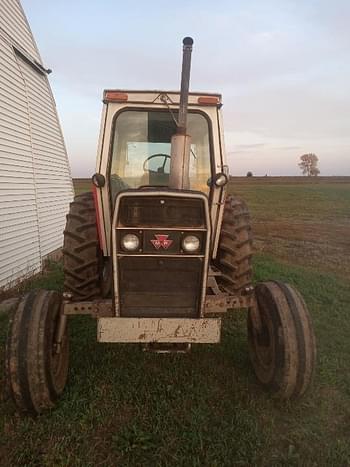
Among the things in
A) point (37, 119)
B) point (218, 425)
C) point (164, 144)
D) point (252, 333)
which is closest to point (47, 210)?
point (37, 119)

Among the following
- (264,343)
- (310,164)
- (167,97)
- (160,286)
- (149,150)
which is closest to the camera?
(160,286)

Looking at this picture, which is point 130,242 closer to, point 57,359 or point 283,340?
point 57,359

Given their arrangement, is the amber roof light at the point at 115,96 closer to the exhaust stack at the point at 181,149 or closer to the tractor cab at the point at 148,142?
the tractor cab at the point at 148,142

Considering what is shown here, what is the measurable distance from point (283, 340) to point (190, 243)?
41.8 inches

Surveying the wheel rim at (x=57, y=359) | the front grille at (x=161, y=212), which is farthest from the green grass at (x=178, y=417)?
the front grille at (x=161, y=212)

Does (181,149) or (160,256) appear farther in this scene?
(181,149)

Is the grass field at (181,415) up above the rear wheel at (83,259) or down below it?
below

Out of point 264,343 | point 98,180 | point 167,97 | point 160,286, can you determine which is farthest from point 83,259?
point 264,343

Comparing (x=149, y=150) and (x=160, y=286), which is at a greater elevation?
(x=149, y=150)

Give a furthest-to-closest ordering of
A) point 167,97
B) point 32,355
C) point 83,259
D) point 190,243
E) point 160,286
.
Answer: point 83,259
point 167,97
point 160,286
point 190,243
point 32,355

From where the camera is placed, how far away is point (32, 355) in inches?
125

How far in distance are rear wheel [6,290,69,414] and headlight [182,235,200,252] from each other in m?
1.15

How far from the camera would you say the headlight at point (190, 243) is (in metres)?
3.26

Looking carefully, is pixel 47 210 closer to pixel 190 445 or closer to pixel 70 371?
pixel 70 371
